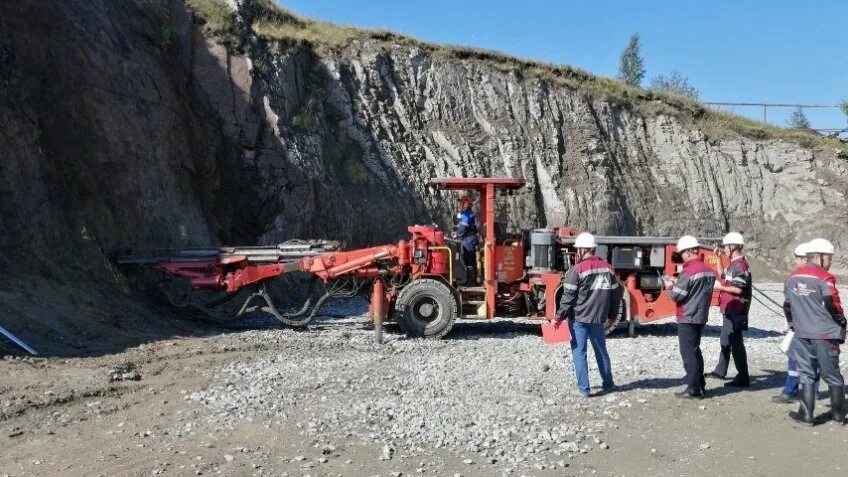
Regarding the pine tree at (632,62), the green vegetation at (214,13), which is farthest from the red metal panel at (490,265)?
the pine tree at (632,62)

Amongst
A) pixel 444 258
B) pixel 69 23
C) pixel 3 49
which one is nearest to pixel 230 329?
pixel 444 258

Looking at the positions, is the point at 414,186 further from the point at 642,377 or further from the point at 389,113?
the point at 642,377

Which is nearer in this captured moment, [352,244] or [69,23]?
[69,23]

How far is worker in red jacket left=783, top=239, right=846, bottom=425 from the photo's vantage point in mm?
6180

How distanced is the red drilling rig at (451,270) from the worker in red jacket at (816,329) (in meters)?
4.99

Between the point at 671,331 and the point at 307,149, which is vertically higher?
the point at 307,149

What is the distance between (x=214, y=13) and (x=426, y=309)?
11.9 metres

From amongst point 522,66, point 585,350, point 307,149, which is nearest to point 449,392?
point 585,350

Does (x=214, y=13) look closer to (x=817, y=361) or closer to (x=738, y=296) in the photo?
(x=738, y=296)

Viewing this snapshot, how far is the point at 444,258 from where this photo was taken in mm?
11453

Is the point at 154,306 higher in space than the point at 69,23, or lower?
lower

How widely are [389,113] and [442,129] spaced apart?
1.92 m

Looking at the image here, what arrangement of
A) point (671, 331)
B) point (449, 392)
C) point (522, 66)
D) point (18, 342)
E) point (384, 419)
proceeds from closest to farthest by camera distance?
point (384, 419) → point (449, 392) → point (18, 342) → point (671, 331) → point (522, 66)

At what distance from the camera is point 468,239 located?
1165 centimetres
